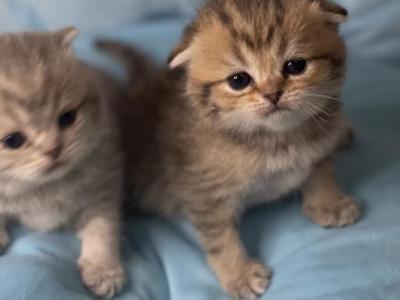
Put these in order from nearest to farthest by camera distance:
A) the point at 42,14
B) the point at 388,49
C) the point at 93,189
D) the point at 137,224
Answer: the point at 93,189, the point at 137,224, the point at 388,49, the point at 42,14

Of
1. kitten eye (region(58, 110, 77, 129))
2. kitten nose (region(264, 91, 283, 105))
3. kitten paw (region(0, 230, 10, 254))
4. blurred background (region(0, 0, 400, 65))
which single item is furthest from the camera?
blurred background (region(0, 0, 400, 65))

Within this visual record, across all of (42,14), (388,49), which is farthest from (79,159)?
(388,49)

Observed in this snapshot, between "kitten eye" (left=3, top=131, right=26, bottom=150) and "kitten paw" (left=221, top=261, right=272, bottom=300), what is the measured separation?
494 mm

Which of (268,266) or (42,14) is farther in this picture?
(42,14)

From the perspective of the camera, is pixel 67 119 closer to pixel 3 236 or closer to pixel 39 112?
pixel 39 112

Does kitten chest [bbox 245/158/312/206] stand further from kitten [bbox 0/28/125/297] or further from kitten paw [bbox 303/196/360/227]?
kitten [bbox 0/28/125/297]

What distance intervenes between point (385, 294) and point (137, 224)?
61 cm

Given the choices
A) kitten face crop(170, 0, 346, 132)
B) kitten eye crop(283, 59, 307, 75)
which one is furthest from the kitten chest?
kitten eye crop(283, 59, 307, 75)

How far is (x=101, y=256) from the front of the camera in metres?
1.27

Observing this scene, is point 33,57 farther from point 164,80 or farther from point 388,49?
point 388,49

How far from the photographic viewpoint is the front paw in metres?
1.22

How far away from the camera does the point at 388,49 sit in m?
1.85

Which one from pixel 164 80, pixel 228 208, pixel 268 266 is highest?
pixel 164 80

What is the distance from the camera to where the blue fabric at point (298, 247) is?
3.78 ft
